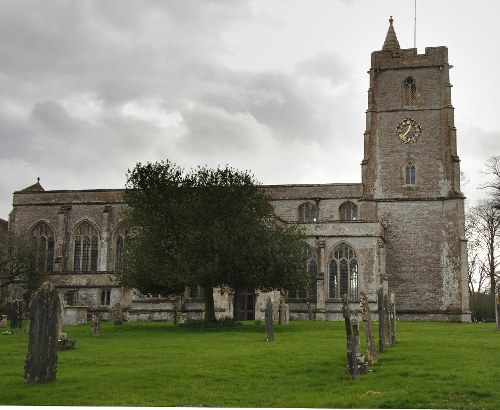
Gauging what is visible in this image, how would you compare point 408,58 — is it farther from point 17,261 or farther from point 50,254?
point 17,261

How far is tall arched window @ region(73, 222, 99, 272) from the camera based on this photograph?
49.7m

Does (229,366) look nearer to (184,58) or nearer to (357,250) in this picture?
(184,58)

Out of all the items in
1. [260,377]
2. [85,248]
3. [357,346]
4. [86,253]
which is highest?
[85,248]

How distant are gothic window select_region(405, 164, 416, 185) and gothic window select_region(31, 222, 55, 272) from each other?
2613 centimetres

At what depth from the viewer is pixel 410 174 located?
4512 cm

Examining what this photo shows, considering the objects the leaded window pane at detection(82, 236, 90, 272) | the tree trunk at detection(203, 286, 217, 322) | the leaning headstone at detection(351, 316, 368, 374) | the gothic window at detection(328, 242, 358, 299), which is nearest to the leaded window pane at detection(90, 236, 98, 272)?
the leaded window pane at detection(82, 236, 90, 272)

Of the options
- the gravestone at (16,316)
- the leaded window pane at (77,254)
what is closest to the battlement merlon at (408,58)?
the leaded window pane at (77,254)

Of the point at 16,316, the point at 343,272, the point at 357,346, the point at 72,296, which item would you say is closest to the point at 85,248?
the point at 72,296

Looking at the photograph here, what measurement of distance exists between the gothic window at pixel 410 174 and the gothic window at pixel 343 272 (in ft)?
24.2

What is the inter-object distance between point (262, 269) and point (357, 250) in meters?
13.5

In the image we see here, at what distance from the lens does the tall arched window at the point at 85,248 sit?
1955 inches

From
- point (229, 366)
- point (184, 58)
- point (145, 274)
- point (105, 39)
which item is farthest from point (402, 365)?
point (145, 274)

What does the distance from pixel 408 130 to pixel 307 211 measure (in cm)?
887

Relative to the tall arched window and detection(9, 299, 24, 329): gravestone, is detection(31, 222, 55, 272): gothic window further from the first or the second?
detection(9, 299, 24, 329): gravestone
